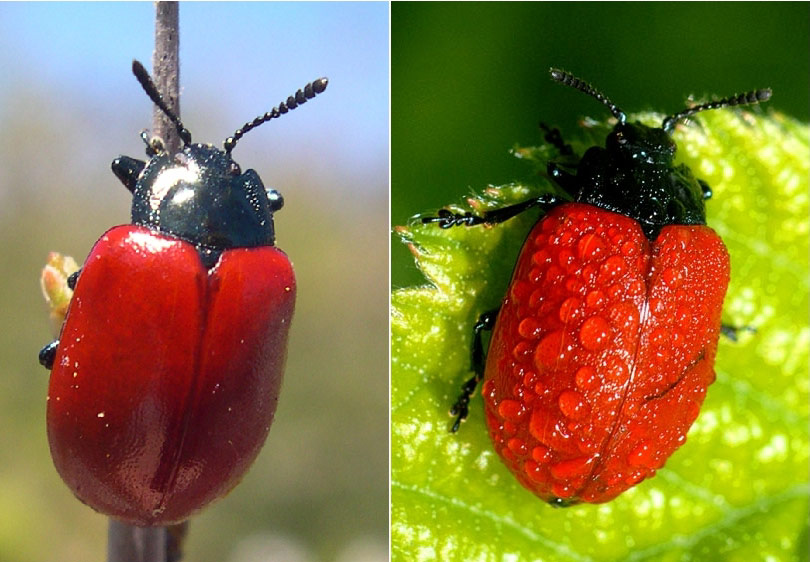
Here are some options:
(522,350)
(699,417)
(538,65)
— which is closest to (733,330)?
(699,417)

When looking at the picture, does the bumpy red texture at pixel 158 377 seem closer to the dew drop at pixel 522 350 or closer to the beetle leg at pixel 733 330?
the dew drop at pixel 522 350

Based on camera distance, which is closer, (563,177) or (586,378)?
(586,378)

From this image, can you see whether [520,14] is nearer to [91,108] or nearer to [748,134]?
[748,134]

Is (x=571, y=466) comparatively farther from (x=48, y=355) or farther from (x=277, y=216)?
(x=48, y=355)

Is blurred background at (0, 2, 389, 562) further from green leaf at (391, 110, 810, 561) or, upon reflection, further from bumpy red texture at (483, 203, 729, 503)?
bumpy red texture at (483, 203, 729, 503)

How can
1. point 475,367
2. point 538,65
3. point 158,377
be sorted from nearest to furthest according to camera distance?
point 158,377
point 475,367
point 538,65

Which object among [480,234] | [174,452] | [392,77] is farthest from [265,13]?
[174,452]

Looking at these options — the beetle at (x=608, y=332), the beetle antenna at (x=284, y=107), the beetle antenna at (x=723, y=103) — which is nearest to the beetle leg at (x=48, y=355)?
the beetle antenna at (x=284, y=107)
